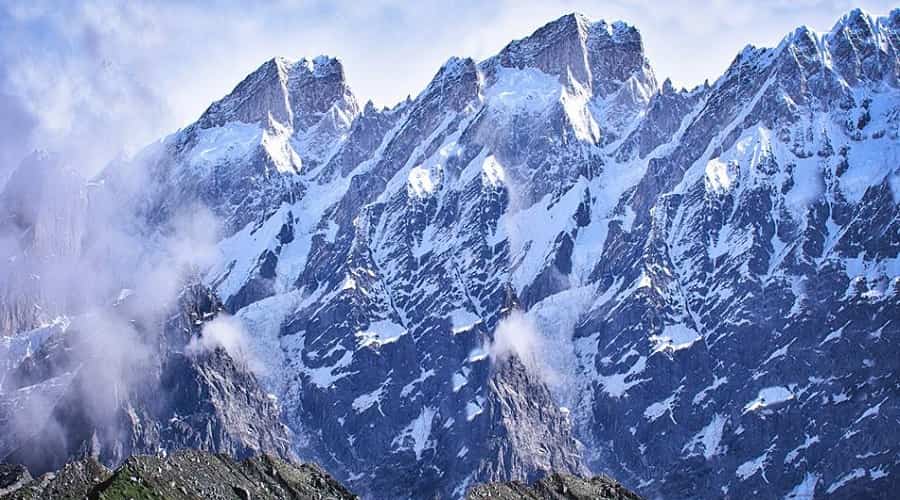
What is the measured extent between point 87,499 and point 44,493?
16102 mm

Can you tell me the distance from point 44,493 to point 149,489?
414 inches

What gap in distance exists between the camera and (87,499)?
184625mm

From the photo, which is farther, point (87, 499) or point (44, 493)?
point (44, 493)

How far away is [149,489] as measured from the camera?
197 metres

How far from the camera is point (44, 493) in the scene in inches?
7844

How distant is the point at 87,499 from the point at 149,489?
13157 mm

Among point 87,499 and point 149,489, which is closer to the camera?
point 87,499
